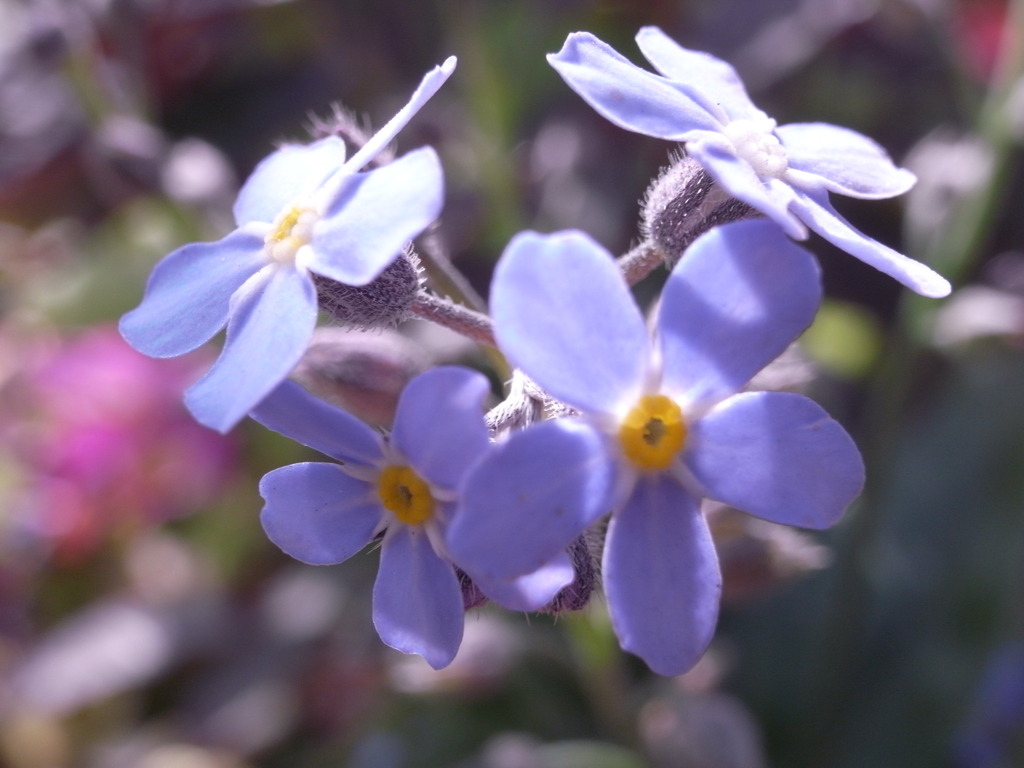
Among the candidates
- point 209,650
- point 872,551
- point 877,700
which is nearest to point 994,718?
point 877,700

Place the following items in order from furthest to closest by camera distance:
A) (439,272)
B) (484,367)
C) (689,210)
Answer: (484,367)
(439,272)
(689,210)

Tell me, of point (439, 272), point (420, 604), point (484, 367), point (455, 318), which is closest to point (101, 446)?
point (484, 367)

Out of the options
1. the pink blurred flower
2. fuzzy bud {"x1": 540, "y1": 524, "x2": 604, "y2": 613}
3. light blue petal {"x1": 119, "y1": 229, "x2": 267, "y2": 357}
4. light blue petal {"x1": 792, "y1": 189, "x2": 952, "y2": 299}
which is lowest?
the pink blurred flower

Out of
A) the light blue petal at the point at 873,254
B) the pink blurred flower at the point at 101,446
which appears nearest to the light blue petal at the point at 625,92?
the light blue petal at the point at 873,254

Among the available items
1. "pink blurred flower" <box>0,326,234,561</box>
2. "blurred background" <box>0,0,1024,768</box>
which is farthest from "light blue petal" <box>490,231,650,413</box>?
"pink blurred flower" <box>0,326,234,561</box>

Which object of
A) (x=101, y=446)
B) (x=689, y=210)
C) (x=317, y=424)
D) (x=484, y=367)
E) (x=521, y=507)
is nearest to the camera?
(x=521, y=507)

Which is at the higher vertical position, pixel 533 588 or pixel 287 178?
pixel 287 178

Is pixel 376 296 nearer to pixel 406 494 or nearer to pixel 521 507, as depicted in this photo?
pixel 406 494

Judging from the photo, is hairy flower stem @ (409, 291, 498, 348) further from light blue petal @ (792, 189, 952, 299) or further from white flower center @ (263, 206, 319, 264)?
light blue petal @ (792, 189, 952, 299)
